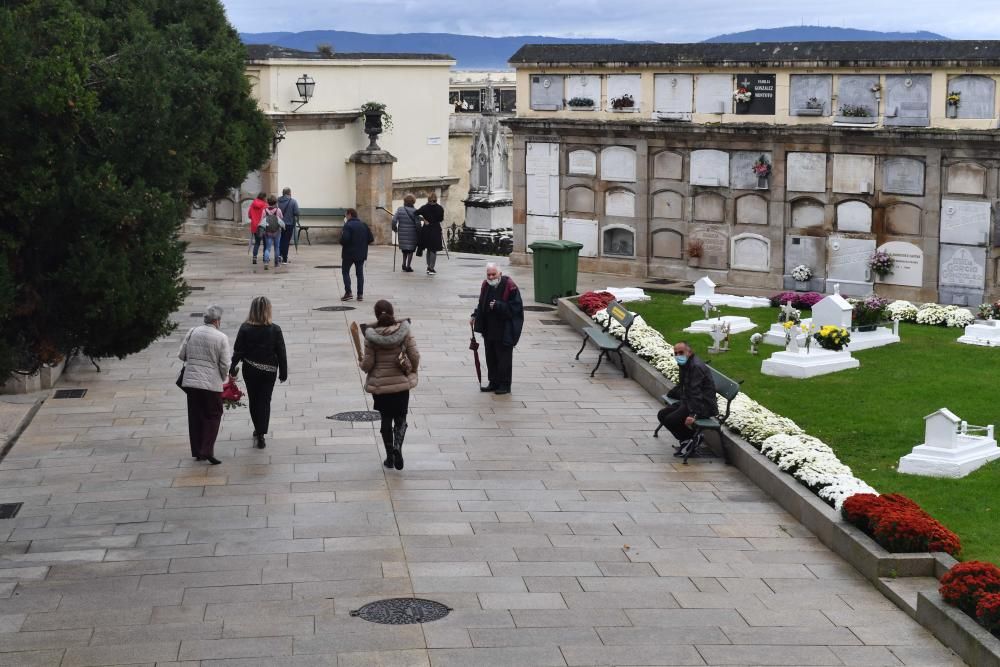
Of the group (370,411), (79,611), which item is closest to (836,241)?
(370,411)

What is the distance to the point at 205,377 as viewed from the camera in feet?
49.3

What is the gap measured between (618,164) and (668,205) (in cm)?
145

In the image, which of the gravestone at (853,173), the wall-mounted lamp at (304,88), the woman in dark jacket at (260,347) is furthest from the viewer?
the wall-mounted lamp at (304,88)

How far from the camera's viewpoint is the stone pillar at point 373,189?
38.5m

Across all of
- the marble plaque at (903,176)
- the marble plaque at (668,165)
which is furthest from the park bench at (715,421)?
the marble plaque at (668,165)

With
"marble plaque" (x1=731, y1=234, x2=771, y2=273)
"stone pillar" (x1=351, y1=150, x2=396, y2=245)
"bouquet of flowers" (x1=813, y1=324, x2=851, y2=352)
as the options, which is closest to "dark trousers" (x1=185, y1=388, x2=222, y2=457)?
"bouquet of flowers" (x1=813, y1=324, x2=851, y2=352)

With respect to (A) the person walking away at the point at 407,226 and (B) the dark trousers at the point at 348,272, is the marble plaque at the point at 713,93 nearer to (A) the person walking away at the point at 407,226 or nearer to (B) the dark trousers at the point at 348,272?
(A) the person walking away at the point at 407,226

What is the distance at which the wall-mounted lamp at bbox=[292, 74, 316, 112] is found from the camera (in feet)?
124

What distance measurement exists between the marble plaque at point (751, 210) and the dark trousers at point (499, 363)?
11041 mm

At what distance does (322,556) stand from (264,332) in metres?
4.11

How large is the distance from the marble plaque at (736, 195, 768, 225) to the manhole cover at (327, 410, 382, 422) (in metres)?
13.0

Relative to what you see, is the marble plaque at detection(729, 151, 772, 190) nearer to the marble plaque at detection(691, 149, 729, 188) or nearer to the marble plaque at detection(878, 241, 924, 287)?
the marble plaque at detection(691, 149, 729, 188)

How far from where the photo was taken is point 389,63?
41625mm

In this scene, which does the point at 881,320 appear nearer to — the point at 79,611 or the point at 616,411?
the point at 616,411
